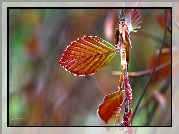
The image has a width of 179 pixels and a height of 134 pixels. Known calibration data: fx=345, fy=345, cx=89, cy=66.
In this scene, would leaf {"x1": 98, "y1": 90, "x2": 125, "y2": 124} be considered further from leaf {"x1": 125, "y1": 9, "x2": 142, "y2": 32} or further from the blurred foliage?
leaf {"x1": 125, "y1": 9, "x2": 142, "y2": 32}

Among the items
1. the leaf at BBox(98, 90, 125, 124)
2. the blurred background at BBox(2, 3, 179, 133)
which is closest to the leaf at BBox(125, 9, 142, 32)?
the blurred background at BBox(2, 3, 179, 133)

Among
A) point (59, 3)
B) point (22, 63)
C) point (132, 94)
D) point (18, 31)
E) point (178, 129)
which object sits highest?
point (59, 3)

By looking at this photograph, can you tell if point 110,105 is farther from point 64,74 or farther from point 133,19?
point 133,19

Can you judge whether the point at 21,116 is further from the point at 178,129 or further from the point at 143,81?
the point at 178,129

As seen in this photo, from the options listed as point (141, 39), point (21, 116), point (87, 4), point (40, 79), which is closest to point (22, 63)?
point (40, 79)

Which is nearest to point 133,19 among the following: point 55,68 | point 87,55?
point 87,55

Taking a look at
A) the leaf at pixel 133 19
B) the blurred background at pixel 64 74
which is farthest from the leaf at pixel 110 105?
the leaf at pixel 133 19

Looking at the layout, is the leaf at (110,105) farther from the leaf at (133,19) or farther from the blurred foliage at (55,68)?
the leaf at (133,19)
